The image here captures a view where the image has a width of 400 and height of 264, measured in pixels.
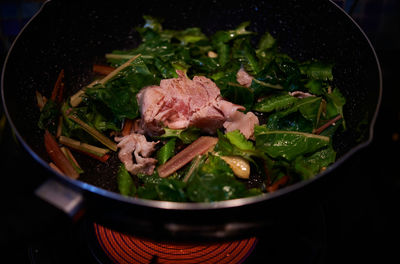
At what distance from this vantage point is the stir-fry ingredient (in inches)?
68.9

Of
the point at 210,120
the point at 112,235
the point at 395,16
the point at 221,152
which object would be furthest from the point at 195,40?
the point at 395,16

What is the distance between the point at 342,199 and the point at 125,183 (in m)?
1.46

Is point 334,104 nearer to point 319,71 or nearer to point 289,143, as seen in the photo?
point 319,71

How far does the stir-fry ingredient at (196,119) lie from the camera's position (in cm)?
175

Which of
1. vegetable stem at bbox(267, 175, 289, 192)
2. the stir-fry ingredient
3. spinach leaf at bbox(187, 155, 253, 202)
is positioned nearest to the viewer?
spinach leaf at bbox(187, 155, 253, 202)

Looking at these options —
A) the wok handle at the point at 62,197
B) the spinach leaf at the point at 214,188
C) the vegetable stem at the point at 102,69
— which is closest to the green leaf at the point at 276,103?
the spinach leaf at the point at 214,188

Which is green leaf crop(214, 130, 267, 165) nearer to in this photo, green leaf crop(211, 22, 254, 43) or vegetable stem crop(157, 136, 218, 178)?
vegetable stem crop(157, 136, 218, 178)

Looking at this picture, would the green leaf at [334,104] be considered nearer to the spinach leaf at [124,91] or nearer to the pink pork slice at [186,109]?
the pink pork slice at [186,109]

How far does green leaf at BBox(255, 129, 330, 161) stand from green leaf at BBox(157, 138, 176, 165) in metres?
0.49

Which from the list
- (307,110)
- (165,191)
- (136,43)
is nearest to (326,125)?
(307,110)

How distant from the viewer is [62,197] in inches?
43.9

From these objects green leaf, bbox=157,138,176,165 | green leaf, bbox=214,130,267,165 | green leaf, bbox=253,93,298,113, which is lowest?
green leaf, bbox=157,138,176,165

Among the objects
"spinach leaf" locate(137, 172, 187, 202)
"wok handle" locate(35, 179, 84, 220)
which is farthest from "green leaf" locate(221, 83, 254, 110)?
"wok handle" locate(35, 179, 84, 220)

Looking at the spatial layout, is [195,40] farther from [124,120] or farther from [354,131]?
[354,131]
